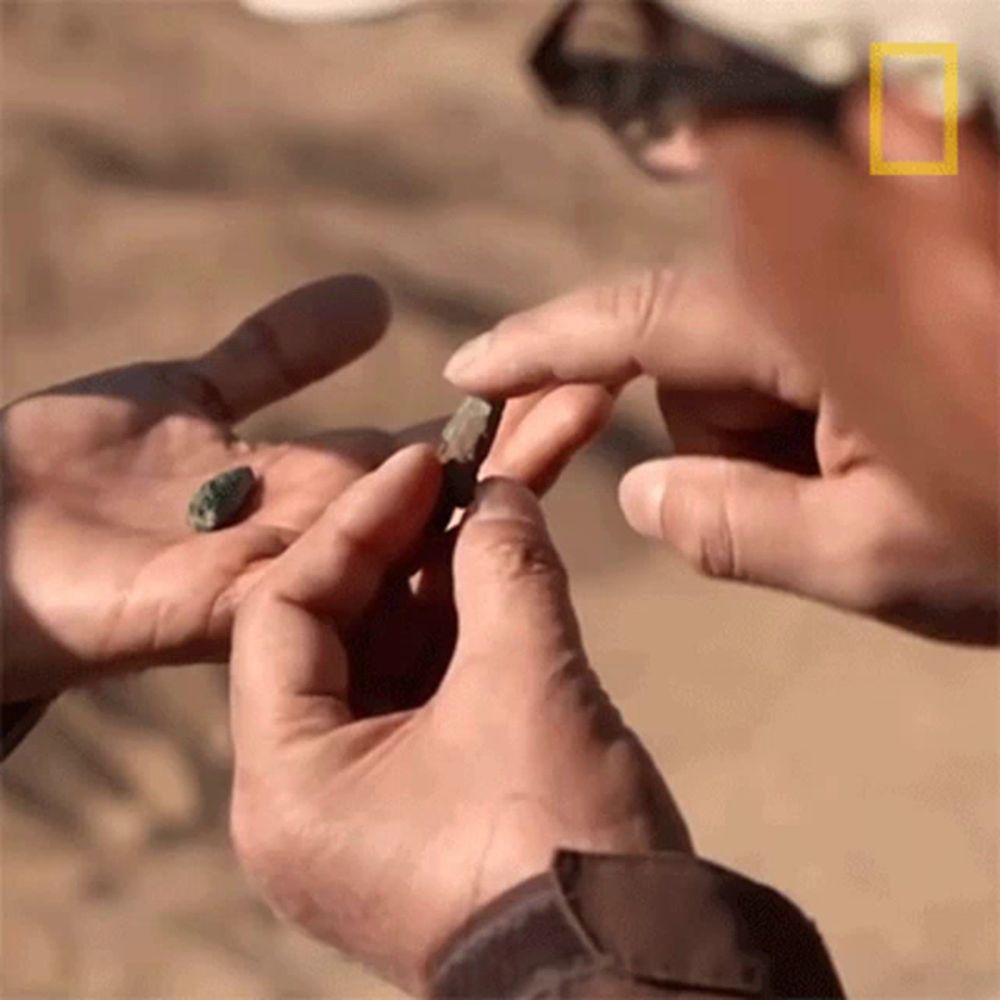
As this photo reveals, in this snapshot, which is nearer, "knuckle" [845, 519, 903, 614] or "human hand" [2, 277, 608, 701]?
"knuckle" [845, 519, 903, 614]

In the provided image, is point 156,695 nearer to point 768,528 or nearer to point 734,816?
point 734,816

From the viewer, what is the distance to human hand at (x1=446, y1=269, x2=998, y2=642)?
1150 millimetres

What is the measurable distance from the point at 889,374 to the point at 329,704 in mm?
505

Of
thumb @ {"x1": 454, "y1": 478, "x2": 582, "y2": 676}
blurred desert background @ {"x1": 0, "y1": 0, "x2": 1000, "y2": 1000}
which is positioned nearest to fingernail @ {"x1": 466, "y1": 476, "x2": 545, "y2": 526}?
thumb @ {"x1": 454, "y1": 478, "x2": 582, "y2": 676}

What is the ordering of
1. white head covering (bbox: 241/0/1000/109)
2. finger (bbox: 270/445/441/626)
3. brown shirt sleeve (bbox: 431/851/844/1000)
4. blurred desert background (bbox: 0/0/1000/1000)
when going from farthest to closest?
blurred desert background (bbox: 0/0/1000/1000)
finger (bbox: 270/445/441/626)
brown shirt sleeve (bbox: 431/851/844/1000)
white head covering (bbox: 241/0/1000/109)

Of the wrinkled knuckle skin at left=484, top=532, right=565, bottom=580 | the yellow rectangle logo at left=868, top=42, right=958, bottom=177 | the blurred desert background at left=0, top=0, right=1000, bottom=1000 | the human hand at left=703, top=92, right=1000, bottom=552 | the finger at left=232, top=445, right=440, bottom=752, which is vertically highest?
the yellow rectangle logo at left=868, top=42, right=958, bottom=177

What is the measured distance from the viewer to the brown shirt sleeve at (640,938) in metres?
0.93

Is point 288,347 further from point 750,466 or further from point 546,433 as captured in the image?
point 750,466

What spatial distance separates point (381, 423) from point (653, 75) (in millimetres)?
2260

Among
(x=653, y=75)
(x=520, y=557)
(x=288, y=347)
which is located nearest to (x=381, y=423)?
(x=288, y=347)

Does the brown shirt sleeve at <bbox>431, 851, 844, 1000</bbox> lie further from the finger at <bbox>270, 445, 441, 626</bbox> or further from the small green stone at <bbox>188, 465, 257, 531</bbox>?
the small green stone at <bbox>188, 465, 257, 531</bbox>

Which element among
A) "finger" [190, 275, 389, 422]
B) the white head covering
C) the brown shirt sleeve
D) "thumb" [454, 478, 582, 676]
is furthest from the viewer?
"finger" [190, 275, 389, 422]

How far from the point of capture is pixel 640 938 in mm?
934

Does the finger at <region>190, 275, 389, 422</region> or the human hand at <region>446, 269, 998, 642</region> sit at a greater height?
the human hand at <region>446, 269, 998, 642</region>
